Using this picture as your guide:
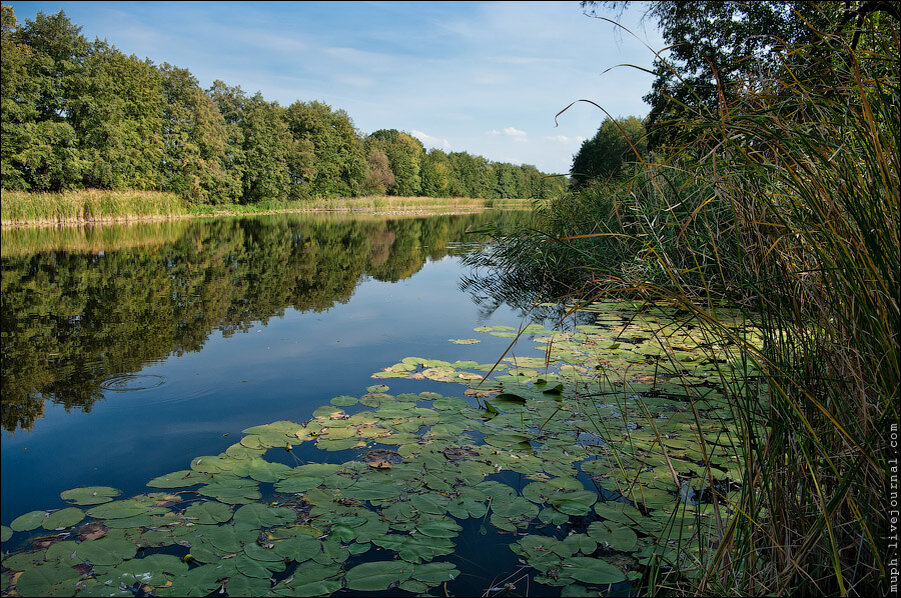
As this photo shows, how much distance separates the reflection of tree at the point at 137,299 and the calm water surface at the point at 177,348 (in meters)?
0.02

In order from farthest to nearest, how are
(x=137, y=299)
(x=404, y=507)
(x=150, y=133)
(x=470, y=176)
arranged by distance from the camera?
(x=470, y=176), (x=150, y=133), (x=137, y=299), (x=404, y=507)

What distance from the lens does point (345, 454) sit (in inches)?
104

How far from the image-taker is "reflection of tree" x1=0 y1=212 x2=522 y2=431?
395cm

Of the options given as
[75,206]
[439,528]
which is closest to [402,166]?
[75,206]

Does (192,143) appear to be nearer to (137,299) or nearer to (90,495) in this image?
(137,299)

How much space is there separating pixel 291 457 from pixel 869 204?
7.98 feet

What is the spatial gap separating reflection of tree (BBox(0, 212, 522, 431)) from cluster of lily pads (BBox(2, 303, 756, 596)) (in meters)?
1.61

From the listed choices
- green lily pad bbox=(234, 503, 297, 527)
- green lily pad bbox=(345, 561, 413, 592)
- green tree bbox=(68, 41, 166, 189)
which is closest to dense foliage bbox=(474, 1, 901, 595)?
green lily pad bbox=(345, 561, 413, 592)

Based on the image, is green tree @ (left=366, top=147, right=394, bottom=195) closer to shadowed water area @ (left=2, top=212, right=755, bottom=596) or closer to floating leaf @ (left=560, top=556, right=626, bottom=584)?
shadowed water area @ (left=2, top=212, right=755, bottom=596)

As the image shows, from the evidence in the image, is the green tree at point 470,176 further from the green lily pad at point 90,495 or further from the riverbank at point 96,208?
the green lily pad at point 90,495

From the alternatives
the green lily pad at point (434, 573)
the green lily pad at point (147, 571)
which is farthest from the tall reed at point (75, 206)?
the green lily pad at point (434, 573)

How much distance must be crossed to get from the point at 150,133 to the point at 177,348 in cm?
3194

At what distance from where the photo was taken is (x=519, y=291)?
8.21 meters

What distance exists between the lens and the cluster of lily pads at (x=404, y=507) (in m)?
1.71
